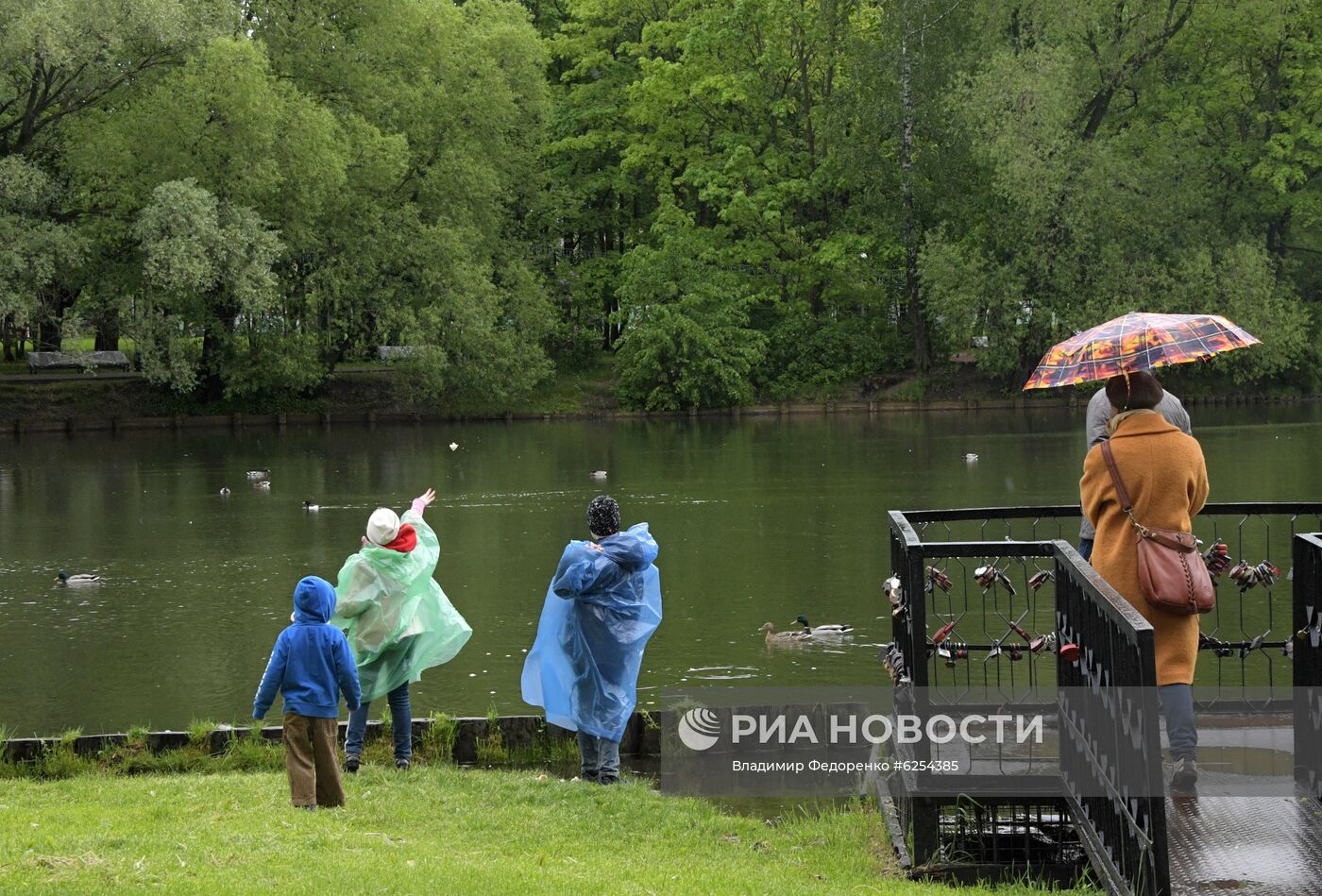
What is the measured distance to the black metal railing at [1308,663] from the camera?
20.0ft

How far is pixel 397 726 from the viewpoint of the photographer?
30.9 ft

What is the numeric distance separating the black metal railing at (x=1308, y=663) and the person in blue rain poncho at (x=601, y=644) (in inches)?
144

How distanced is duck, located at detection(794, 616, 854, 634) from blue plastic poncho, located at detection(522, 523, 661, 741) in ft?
20.2

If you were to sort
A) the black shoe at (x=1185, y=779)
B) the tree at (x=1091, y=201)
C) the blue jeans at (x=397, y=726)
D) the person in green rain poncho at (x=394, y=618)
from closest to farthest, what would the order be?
the black shoe at (x=1185, y=779) < the person in green rain poncho at (x=394, y=618) < the blue jeans at (x=397, y=726) < the tree at (x=1091, y=201)

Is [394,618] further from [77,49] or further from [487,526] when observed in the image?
[77,49]

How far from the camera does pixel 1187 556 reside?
645 centimetres

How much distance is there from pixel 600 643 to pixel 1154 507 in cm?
358

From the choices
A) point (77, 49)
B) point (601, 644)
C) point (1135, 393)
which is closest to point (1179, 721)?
Answer: point (1135, 393)

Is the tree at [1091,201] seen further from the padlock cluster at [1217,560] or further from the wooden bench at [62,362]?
the padlock cluster at [1217,560]

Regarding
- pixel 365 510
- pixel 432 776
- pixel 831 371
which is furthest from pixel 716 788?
pixel 831 371

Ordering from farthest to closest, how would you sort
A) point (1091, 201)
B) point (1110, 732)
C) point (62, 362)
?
point (62, 362), point (1091, 201), point (1110, 732)

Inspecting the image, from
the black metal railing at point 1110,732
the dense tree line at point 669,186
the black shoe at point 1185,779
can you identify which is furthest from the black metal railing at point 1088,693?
the dense tree line at point 669,186

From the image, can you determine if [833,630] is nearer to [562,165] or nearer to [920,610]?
[920,610]

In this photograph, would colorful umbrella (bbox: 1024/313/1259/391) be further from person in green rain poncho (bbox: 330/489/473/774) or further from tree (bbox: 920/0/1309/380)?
tree (bbox: 920/0/1309/380)
